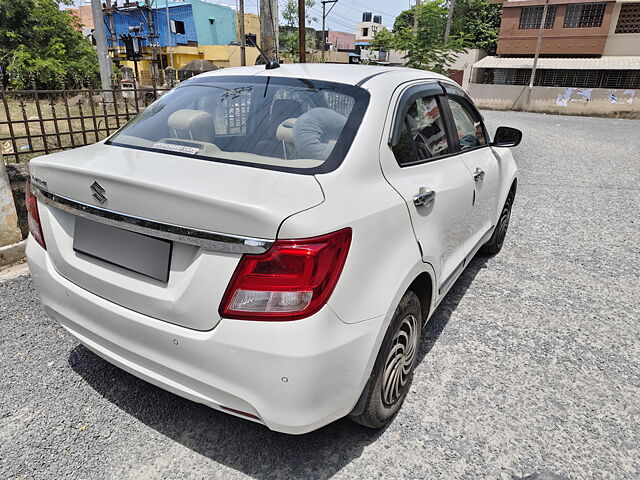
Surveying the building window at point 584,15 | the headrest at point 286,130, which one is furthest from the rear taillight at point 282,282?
the building window at point 584,15

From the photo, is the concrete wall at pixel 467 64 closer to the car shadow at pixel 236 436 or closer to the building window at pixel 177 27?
the building window at pixel 177 27

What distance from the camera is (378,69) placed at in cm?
271

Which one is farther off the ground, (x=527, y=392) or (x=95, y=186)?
(x=95, y=186)

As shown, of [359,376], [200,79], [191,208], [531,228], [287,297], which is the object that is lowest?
[531,228]

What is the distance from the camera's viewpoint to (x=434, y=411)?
96.7 inches

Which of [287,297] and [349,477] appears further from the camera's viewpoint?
[349,477]

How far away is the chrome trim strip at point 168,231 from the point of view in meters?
1.57

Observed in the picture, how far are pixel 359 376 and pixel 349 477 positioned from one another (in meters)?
0.55

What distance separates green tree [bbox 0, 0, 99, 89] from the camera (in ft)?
68.6

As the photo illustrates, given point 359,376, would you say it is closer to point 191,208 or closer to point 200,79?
point 191,208

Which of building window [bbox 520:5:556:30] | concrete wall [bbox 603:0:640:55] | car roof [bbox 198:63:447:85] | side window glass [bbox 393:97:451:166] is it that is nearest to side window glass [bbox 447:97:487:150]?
side window glass [bbox 393:97:451:166]

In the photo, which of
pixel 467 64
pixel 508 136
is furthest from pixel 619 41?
pixel 508 136

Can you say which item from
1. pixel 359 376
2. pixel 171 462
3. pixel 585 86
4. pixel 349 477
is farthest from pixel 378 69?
pixel 585 86

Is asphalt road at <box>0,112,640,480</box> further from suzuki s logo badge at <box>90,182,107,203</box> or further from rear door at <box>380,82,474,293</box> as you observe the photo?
suzuki s logo badge at <box>90,182,107,203</box>
